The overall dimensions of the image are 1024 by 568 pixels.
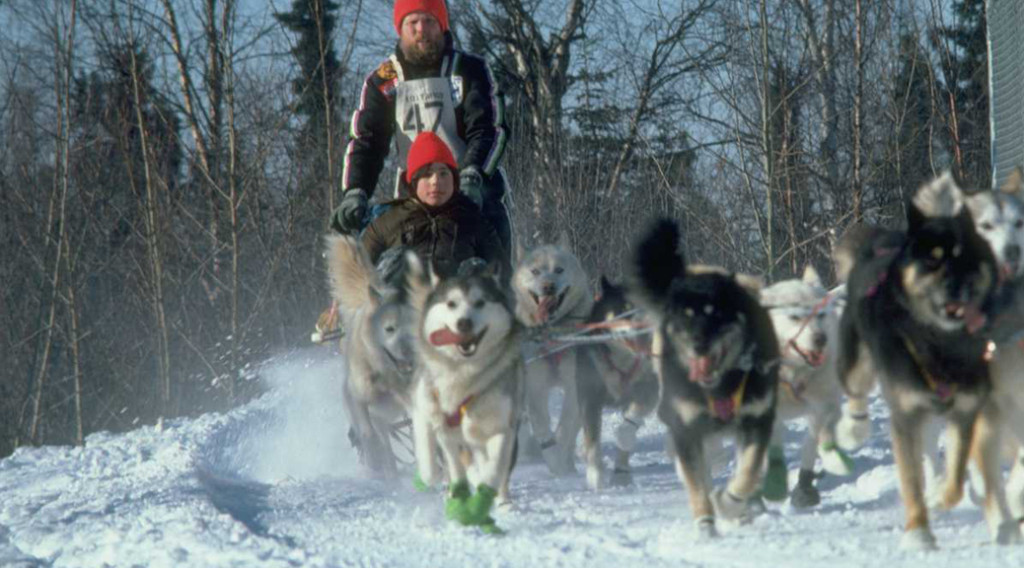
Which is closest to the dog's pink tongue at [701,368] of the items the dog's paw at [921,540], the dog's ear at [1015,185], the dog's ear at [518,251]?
the dog's paw at [921,540]

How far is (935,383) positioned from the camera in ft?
9.50

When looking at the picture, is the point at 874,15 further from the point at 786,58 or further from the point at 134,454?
the point at 134,454

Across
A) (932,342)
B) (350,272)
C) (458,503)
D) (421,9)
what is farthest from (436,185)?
(932,342)

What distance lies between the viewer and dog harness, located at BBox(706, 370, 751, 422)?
322cm

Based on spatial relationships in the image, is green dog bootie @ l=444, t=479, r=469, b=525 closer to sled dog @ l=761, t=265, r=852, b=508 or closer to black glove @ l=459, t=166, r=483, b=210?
sled dog @ l=761, t=265, r=852, b=508

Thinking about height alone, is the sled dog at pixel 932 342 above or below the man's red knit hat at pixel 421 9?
below

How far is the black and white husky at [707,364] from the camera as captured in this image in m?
3.15

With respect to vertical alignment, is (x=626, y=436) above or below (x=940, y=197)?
below

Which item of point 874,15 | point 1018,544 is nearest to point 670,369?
point 1018,544

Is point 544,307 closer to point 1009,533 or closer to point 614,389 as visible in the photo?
point 614,389

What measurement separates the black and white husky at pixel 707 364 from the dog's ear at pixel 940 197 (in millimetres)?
518

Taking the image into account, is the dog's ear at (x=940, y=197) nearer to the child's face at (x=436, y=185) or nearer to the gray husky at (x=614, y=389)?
the gray husky at (x=614, y=389)

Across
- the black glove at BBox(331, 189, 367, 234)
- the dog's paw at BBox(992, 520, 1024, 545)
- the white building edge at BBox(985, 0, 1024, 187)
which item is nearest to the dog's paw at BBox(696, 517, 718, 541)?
the dog's paw at BBox(992, 520, 1024, 545)

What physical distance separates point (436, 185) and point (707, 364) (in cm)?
235
